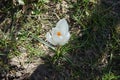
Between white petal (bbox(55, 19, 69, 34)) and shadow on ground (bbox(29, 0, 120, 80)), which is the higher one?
white petal (bbox(55, 19, 69, 34))

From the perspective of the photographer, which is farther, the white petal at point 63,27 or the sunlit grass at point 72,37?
the sunlit grass at point 72,37

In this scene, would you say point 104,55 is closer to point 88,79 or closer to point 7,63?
point 88,79

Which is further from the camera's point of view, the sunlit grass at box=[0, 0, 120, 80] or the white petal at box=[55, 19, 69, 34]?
the sunlit grass at box=[0, 0, 120, 80]

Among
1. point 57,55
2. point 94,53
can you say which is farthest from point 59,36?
point 94,53

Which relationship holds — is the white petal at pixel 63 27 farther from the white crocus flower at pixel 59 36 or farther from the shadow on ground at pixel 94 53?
the shadow on ground at pixel 94 53

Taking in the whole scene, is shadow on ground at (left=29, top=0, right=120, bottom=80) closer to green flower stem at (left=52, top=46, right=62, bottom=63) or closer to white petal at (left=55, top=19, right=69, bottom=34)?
green flower stem at (left=52, top=46, right=62, bottom=63)

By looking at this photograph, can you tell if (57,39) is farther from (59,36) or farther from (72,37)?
(72,37)

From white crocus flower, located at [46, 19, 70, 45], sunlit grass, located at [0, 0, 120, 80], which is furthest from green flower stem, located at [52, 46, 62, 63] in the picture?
white crocus flower, located at [46, 19, 70, 45]

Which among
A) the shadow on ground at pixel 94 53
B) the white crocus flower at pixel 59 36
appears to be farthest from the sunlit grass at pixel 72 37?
the white crocus flower at pixel 59 36

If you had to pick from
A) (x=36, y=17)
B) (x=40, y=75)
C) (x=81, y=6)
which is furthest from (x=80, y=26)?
(x=40, y=75)
